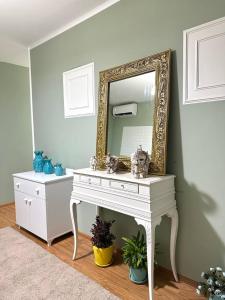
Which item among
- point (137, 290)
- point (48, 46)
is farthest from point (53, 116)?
point (137, 290)

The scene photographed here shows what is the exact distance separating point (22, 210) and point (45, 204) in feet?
1.86

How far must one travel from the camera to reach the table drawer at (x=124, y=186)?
1.69 m

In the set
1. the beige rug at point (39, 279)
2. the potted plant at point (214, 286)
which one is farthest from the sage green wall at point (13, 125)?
the potted plant at point (214, 286)

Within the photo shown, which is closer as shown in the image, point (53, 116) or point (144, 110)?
point (144, 110)

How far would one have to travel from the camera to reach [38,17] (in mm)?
2566

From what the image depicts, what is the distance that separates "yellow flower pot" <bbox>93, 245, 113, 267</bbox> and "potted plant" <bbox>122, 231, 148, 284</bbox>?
0.26 metres

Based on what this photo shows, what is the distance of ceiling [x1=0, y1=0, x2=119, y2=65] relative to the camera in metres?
2.29

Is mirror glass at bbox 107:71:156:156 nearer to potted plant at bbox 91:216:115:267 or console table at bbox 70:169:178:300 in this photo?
console table at bbox 70:169:178:300

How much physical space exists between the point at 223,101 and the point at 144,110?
2.12 ft

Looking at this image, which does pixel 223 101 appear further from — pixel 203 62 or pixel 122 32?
pixel 122 32

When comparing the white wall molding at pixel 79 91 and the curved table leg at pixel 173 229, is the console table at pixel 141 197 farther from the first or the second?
the white wall molding at pixel 79 91

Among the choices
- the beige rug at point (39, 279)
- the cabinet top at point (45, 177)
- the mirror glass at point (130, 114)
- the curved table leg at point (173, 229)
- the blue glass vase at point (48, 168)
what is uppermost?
the mirror glass at point (130, 114)

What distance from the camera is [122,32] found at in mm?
2188

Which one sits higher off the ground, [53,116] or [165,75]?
[165,75]
